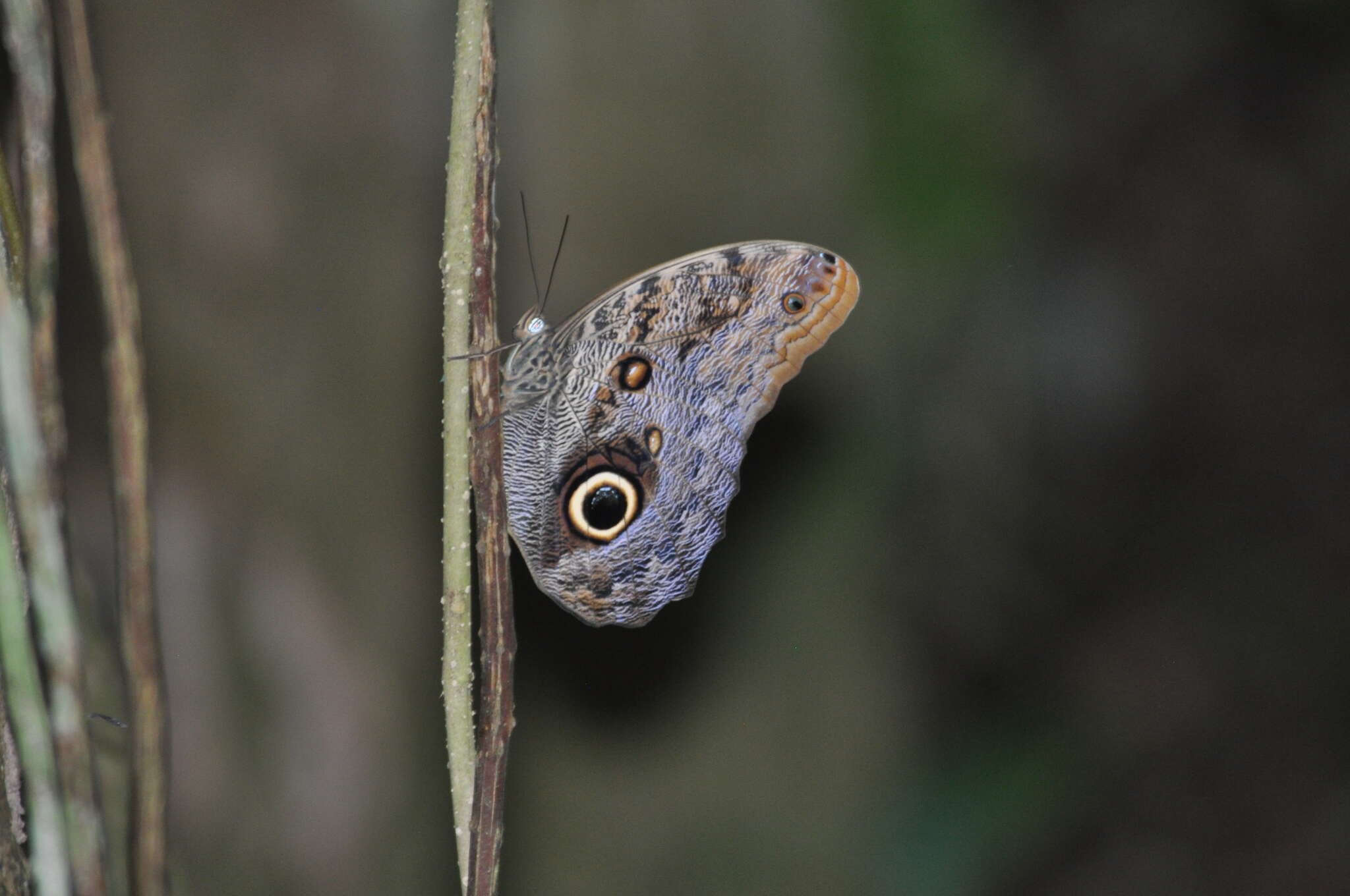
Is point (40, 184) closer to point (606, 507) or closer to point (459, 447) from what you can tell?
point (459, 447)

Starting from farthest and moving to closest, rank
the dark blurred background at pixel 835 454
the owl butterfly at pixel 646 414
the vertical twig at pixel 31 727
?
the dark blurred background at pixel 835 454
the owl butterfly at pixel 646 414
the vertical twig at pixel 31 727

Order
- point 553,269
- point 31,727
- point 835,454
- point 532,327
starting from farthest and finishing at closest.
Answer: point 835,454 < point 553,269 < point 532,327 < point 31,727

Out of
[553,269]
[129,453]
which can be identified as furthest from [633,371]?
[129,453]

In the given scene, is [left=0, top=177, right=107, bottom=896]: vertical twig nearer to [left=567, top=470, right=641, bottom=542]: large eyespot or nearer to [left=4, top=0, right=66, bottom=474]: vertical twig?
[left=4, top=0, right=66, bottom=474]: vertical twig

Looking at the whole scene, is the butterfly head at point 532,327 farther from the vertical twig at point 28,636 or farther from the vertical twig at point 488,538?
the vertical twig at point 28,636

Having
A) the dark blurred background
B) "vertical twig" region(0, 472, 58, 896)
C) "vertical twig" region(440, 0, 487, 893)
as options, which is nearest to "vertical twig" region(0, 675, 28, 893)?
"vertical twig" region(0, 472, 58, 896)

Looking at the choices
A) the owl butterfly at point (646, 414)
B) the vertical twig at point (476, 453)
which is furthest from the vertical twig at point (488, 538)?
the owl butterfly at point (646, 414)
